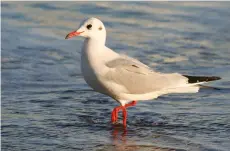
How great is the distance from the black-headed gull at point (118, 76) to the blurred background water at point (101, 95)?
0.29 metres

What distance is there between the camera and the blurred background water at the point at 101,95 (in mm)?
7516

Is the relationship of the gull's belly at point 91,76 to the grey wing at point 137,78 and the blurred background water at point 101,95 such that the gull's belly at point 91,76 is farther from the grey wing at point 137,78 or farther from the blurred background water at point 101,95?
the blurred background water at point 101,95

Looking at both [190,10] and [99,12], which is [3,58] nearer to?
[99,12]

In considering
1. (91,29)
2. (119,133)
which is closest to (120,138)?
(119,133)

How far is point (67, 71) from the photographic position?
11.0 metres

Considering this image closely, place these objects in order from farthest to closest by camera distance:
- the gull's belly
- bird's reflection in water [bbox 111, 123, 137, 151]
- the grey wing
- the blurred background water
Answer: the grey wing
the gull's belly
the blurred background water
bird's reflection in water [bbox 111, 123, 137, 151]

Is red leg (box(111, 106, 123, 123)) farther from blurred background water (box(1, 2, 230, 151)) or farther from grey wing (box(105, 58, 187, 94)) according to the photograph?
grey wing (box(105, 58, 187, 94))

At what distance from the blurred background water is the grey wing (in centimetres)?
36

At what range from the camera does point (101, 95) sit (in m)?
9.48

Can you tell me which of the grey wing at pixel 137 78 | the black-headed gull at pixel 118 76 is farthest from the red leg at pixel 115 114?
the grey wing at pixel 137 78

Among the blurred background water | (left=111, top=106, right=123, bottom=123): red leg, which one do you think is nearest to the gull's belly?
(left=111, top=106, right=123, bottom=123): red leg

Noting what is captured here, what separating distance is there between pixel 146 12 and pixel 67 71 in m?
4.69

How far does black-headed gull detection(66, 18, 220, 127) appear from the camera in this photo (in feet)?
26.8

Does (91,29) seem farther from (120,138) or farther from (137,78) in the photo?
(120,138)
